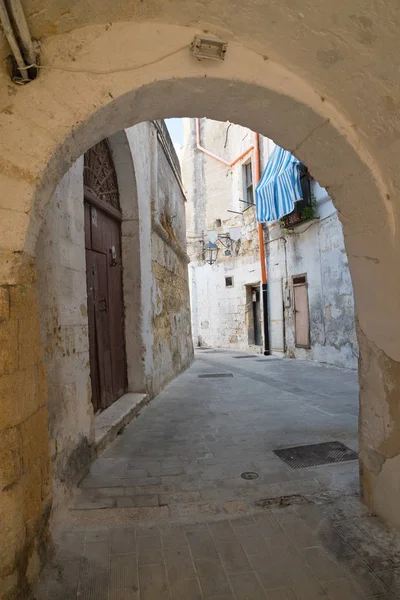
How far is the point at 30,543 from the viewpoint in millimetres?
1569

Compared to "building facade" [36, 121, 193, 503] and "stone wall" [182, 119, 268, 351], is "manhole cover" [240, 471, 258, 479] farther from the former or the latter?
"stone wall" [182, 119, 268, 351]

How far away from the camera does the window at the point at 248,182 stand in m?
13.7

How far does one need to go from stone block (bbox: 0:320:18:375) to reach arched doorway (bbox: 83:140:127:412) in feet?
6.97

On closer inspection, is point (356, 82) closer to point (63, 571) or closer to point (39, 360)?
point (39, 360)

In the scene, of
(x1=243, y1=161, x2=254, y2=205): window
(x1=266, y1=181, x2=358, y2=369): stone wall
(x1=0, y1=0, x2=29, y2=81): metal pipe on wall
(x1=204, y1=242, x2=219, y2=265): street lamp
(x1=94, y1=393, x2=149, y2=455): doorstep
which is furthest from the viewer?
(x1=204, y1=242, x2=219, y2=265): street lamp

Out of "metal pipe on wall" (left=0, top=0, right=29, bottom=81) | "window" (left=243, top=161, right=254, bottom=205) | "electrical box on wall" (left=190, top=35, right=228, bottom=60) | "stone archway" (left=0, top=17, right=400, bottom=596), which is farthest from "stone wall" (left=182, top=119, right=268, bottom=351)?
"metal pipe on wall" (left=0, top=0, right=29, bottom=81)

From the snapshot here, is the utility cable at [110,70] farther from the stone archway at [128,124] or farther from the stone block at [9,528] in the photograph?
the stone block at [9,528]

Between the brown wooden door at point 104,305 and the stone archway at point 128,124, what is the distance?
2002 millimetres

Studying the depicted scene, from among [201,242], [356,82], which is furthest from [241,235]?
[356,82]

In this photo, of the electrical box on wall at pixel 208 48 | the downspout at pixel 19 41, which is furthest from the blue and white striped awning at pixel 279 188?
the downspout at pixel 19 41

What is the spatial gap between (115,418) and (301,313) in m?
7.34

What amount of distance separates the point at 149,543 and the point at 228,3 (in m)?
2.54

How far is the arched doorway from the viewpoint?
374cm

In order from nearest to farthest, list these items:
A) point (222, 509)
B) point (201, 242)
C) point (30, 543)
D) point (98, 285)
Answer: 1. point (30, 543)
2. point (222, 509)
3. point (98, 285)
4. point (201, 242)
